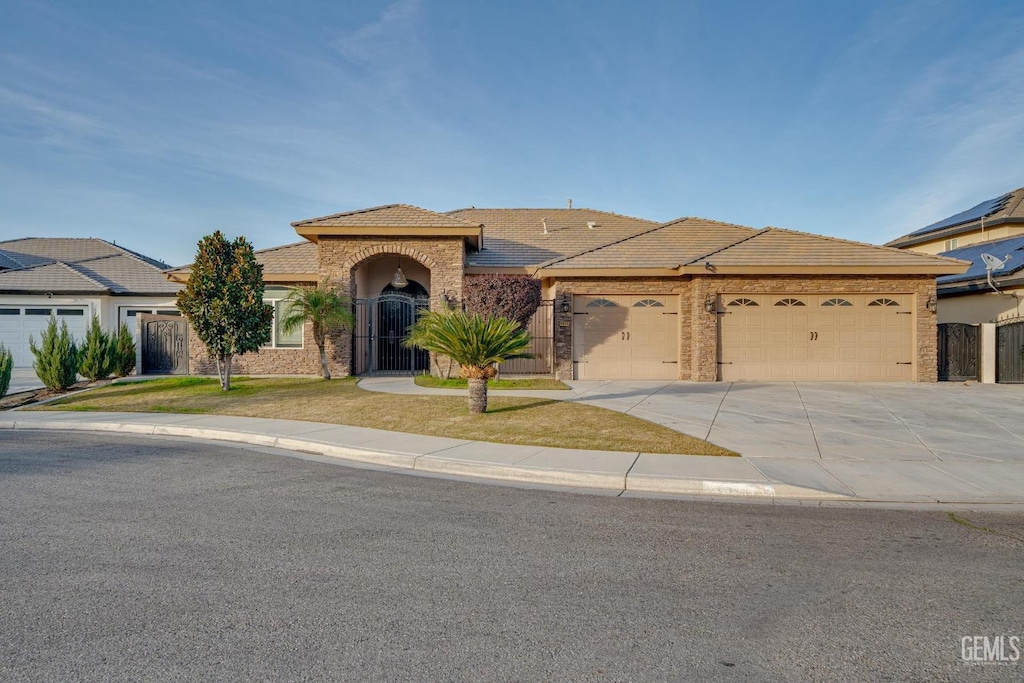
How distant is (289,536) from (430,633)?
2289mm

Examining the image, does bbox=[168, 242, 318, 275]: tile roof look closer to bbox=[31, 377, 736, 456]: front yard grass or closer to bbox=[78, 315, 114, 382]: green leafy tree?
bbox=[78, 315, 114, 382]: green leafy tree

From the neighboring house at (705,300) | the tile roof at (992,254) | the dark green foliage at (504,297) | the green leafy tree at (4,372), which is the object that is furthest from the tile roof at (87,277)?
the tile roof at (992,254)

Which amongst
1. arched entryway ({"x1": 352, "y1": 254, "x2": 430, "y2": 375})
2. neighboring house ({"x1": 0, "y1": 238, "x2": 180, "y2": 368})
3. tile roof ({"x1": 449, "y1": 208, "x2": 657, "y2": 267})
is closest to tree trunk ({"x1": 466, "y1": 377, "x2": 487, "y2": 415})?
arched entryway ({"x1": 352, "y1": 254, "x2": 430, "y2": 375})

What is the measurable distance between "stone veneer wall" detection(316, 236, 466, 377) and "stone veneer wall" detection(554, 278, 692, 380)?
351cm

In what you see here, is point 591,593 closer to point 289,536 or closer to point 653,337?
point 289,536

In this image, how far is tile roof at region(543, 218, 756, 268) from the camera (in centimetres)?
1850

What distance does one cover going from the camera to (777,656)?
129 inches

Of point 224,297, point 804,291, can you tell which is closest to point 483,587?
point 224,297

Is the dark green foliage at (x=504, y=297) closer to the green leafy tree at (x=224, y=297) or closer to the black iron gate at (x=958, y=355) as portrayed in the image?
the green leafy tree at (x=224, y=297)

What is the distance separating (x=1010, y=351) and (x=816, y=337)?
574cm

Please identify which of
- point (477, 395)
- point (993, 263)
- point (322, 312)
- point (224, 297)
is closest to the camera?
point (477, 395)

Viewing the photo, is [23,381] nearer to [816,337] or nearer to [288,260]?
[288,260]

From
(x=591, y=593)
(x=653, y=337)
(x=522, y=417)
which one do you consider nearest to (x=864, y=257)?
(x=653, y=337)

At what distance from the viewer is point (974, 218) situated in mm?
27672
